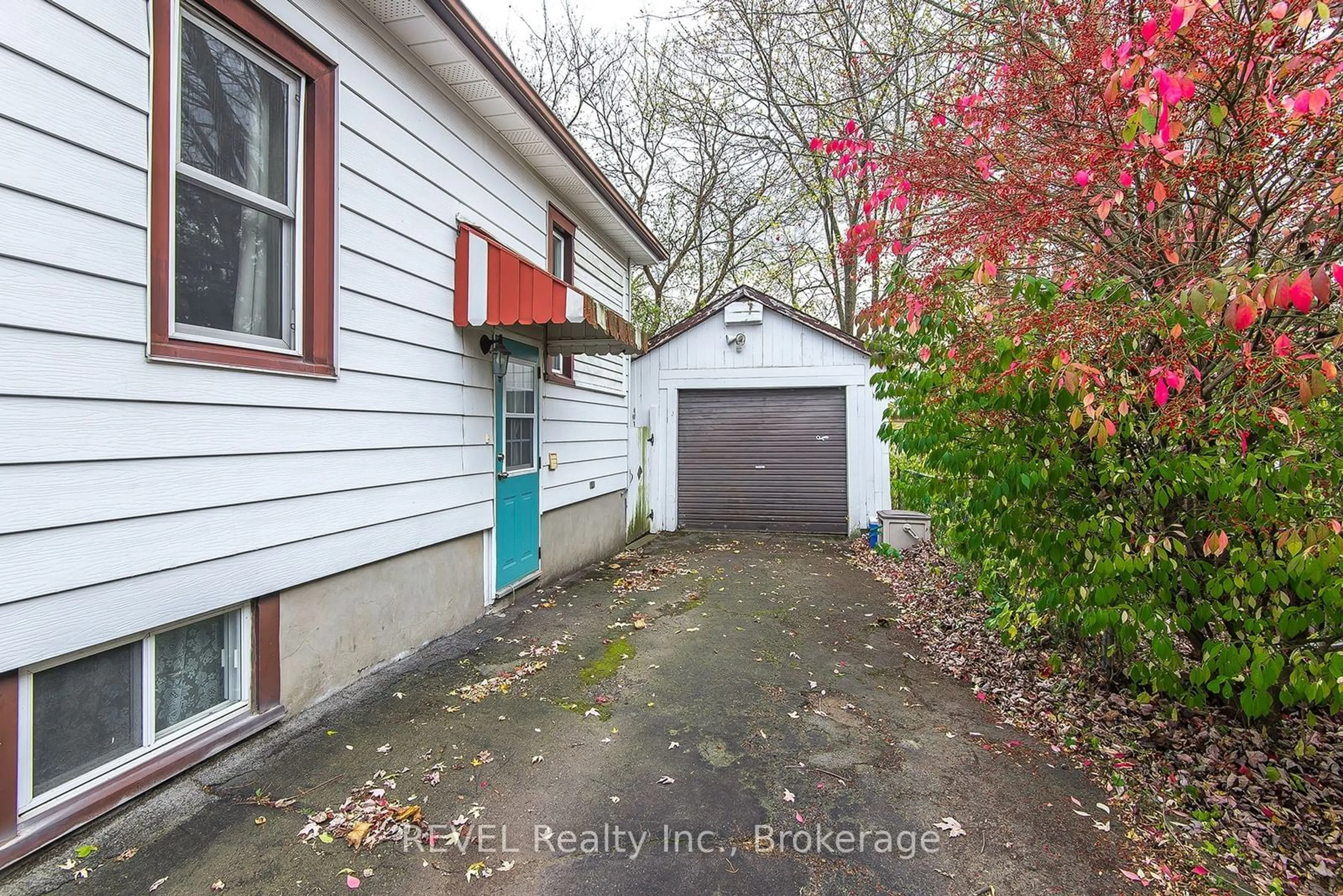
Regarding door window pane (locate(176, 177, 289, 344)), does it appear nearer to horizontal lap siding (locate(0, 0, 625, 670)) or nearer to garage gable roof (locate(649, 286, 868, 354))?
horizontal lap siding (locate(0, 0, 625, 670))

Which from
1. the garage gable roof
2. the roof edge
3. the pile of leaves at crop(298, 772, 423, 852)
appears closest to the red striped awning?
the roof edge

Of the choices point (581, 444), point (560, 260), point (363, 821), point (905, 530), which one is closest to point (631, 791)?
point (363, 821)

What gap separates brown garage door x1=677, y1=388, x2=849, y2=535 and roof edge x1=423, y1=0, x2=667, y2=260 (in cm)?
384

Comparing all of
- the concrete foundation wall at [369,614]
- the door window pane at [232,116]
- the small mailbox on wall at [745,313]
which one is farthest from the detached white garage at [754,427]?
the door window pane at [232,116]

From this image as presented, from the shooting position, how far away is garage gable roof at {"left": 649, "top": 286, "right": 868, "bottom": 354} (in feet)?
30.6

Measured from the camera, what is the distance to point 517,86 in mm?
4582

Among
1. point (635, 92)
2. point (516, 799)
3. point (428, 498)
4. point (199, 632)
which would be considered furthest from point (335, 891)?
point (635, 92)

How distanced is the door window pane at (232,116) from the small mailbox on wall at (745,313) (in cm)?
706

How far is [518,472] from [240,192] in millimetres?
3088

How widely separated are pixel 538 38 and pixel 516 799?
47.4 ft

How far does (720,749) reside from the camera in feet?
10.0

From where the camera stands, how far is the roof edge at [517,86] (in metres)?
Result: 3.83

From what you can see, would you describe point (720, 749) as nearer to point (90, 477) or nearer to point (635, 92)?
point (90, 477)

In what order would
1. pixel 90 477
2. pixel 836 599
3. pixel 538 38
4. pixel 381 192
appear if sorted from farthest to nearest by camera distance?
pixel 538 38
pixel 836 599
pixel 381 192
pixel 90 477
